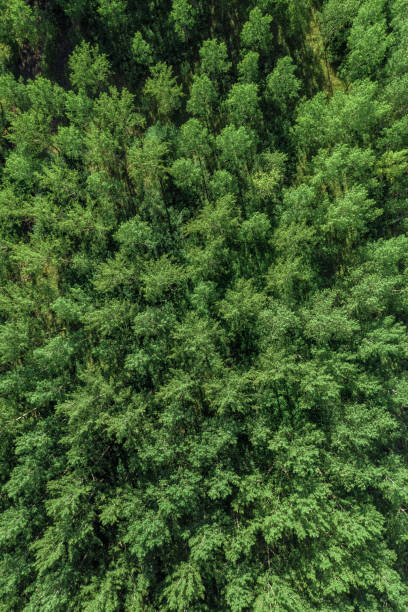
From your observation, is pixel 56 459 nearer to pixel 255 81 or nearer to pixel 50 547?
pixel 50 547

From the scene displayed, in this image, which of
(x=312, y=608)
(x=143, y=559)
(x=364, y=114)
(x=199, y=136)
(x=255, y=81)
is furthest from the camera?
(x=255, y=81)

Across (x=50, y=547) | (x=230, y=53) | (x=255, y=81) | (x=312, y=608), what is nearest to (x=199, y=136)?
(x=255, y=81)

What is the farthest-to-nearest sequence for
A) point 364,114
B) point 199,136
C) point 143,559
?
point 199,136, point 364,114, point 143,559

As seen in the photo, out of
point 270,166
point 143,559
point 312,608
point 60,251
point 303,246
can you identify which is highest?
point 270,166

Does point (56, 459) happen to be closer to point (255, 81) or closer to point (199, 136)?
point (199, 136)

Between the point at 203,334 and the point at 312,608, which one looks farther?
the point at 203,334

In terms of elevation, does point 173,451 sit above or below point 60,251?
below

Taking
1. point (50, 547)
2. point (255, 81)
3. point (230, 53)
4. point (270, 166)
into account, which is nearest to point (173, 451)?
point (50, 547)
